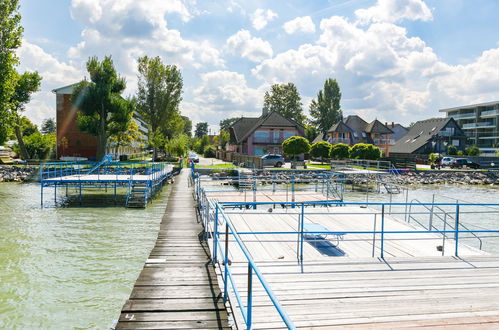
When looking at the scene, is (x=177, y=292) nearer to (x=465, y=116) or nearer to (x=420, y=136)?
(x=420, y=136)

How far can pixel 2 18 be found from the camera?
3306 cm

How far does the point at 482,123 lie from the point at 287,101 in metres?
40.9

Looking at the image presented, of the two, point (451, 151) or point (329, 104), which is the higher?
point (329, 104)

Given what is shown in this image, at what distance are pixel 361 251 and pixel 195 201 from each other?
12.3m

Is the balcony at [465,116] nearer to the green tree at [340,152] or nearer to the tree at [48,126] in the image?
the green tree at [340,152]

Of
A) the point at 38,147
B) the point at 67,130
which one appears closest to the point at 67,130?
the point at 67,130

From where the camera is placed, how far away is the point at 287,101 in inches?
3435

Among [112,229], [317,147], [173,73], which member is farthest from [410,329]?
[173,73]

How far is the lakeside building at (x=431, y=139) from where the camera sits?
6028 centimetres

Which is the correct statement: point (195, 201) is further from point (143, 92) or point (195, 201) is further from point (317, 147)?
point (143, 92)

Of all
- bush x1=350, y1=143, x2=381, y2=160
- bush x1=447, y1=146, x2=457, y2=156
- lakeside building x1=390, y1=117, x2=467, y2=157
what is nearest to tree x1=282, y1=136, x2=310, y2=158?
bush x1=350, y1=143, x2=381, y2=160

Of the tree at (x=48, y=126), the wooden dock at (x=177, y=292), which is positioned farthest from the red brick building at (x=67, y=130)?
the tree at (x=48, y=126)

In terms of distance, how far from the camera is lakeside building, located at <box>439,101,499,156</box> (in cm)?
7681

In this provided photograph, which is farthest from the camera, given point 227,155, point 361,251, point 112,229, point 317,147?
point 227,155
